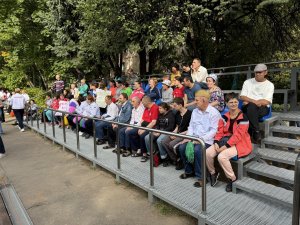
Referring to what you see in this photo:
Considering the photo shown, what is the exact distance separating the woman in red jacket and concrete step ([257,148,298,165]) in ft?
1.45

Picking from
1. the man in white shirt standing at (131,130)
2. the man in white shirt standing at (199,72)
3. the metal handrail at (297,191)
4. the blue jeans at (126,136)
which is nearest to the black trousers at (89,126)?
the man in white shirt standing at (131,130)

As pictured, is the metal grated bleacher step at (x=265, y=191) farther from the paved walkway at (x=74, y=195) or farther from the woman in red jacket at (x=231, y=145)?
the paved walkway at (x=74, y=195)

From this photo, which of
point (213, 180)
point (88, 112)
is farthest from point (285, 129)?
point (88, 112)

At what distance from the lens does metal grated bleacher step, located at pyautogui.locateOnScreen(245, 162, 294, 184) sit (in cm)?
384

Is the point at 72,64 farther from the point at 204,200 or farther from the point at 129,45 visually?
the point at 204,200

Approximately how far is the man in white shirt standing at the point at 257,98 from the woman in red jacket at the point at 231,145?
319 mm

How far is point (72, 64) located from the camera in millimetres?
13758

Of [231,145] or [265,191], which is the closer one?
[265,191]

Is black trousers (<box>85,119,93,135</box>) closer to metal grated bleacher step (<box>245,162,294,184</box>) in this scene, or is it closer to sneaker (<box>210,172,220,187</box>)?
sneaker (<box>210,172,220,187</box>)

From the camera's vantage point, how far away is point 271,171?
4.07 m

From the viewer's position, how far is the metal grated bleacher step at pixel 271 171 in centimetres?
384

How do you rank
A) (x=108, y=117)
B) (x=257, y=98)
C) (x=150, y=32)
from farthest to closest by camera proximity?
(x=150, y=32), (x=108, y=117), (x=257, y=98)

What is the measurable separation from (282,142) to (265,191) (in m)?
1.22

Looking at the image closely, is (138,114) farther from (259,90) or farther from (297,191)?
(297,191)
